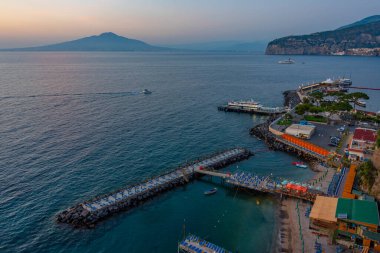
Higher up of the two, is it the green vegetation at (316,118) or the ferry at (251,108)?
the green vegetation at (316,118)

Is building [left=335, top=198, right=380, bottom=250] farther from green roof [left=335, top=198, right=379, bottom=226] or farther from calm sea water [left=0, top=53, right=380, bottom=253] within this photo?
calm sea water [left=0, top=53, right=380, bottom=253]

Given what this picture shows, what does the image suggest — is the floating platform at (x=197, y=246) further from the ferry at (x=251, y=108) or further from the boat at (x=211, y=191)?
the ferry at (x=251, y=108)

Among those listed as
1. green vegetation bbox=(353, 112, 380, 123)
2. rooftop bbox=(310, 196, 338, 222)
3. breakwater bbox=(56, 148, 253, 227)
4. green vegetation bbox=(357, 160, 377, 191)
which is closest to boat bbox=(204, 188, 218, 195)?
breakwater bbox=(56, 148, 253, 227)

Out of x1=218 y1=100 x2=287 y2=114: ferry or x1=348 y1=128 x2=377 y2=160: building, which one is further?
x1=218 y1=100 x2=287 y2=114: ferry

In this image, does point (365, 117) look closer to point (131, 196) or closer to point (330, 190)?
point (330, 190)

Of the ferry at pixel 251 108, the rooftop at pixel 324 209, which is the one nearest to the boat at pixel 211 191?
the rooftop at pixel 324 209

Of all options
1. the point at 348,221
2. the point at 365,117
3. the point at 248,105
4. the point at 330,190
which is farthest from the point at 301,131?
the point at 248,105
